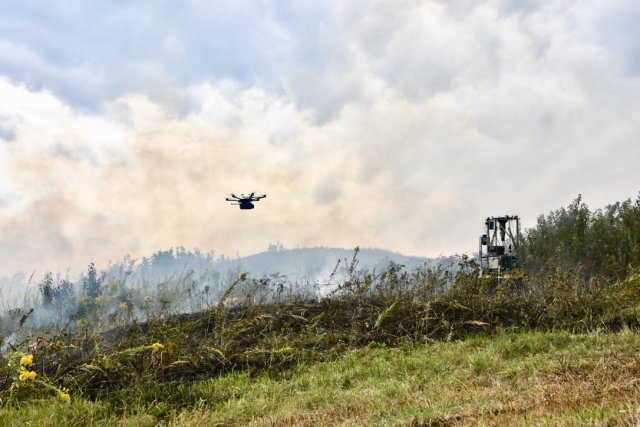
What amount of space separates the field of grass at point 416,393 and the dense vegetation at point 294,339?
0.10 ft

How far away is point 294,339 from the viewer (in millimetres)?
7309

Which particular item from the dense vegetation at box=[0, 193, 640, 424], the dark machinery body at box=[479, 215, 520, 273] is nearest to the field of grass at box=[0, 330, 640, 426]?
the dense vegetation at box=[0, 193, 640, 424]

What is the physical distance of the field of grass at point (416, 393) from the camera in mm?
3670

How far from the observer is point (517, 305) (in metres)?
8.39

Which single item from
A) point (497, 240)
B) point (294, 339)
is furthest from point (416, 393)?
point (497, 240)

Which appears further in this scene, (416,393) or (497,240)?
(497,240)

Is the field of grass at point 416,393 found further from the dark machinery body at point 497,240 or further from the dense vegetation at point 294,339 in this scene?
the dark machinery body at point 497,240

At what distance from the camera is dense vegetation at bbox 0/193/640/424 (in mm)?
4902

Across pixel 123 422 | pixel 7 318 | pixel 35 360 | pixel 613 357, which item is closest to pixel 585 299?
pixel 613 357

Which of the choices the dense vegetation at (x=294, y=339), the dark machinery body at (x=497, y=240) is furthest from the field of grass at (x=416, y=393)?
the dark machinery body at (x=497, y=240)

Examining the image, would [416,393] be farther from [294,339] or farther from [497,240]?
[497,240]

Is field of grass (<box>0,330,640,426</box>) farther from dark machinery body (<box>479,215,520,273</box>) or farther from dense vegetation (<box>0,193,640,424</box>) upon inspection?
dark machinery body (<box>479,215,520,273</box>)

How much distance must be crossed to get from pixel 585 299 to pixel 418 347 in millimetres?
3149

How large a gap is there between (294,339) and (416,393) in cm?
296
